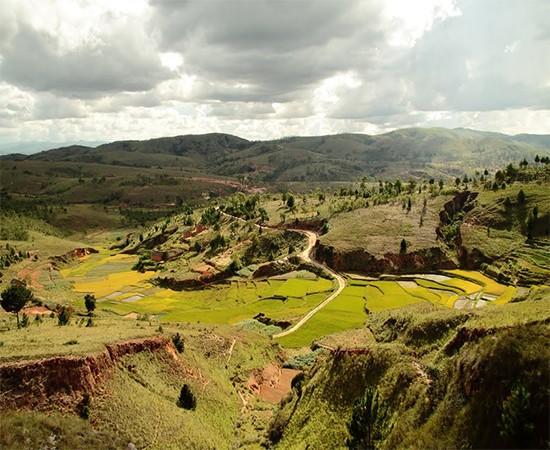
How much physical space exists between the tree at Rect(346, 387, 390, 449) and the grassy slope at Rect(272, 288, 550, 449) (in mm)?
1187

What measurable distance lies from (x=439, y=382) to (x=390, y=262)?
73162 millimetres

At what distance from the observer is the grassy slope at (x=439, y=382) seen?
25.0 metres

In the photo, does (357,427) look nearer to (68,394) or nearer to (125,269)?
A: (68,394)

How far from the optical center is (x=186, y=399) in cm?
4316

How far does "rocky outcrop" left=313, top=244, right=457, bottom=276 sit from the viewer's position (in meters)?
101

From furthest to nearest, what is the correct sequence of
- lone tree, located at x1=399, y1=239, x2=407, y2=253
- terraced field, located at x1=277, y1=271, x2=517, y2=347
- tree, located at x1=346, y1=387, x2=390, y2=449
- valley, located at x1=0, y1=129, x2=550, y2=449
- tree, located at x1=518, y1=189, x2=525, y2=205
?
tree, located at x1=518, y1=189, x2=525, y2=205 < lone tree, located at x1=399, y1=239, x2=407, y2=253 < terraced field, located at x1=277, y1=271, x2=517, y2=347 < tree, located at x1=346, y1=387, x2=390, y2=449 < valley, located at x1=0, y1=129, x2=550, y2=449

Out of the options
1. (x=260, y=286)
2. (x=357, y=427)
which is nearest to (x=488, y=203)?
(x=260, y=286)

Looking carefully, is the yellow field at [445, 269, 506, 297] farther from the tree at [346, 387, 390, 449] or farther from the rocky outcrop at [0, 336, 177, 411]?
the rocky outcrop at [0, 336, 177, 411]

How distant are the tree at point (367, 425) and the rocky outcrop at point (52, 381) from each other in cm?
2261

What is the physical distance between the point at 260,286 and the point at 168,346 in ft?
182

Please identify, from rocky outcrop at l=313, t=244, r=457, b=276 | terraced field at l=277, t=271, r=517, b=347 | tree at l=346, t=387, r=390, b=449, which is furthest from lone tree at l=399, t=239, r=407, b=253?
tree at l=346, t=387, r=390, b=449

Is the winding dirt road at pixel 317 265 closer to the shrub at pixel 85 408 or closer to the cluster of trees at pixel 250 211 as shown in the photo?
the cluster of trees at pixel 250 211

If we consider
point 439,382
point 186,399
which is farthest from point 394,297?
point 439,382

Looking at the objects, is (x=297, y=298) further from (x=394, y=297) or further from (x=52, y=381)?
(x=52, y=381)
